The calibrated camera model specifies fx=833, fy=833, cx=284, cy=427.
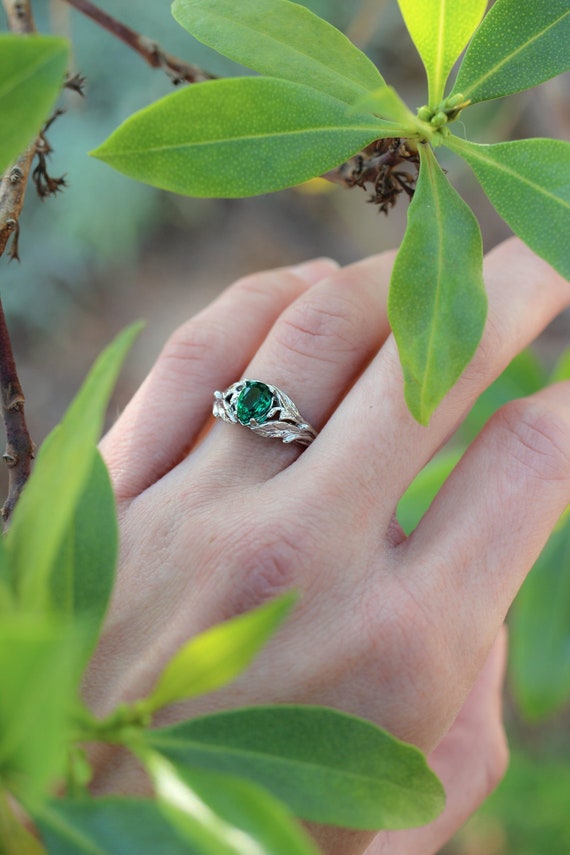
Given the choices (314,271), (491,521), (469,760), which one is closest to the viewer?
(491,521)

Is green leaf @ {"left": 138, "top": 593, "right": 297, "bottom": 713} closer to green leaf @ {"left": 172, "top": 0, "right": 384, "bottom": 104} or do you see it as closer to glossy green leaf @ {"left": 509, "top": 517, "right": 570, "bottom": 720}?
green leaf @ {"left": 172, "top": 0, "right": 384, "bottom": 104}

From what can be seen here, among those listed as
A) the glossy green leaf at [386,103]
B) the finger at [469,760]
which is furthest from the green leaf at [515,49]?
the finger at [469,760]

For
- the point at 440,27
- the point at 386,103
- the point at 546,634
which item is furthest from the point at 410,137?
the point at 546,634

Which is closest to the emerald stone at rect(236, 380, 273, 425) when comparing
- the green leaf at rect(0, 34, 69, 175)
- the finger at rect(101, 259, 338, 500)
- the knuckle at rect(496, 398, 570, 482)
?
the finger at rect(101, 259, 338, 500)

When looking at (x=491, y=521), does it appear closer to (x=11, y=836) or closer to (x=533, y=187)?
(x=533, y=187)

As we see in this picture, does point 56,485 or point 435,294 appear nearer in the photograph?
point 56,485

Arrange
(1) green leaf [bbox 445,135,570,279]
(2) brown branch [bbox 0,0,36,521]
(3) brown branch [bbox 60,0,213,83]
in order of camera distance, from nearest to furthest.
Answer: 1. (1) green leaf [bbox 445,135,570,279]
2. (2) brown branch [bbox 0,0,36,521]
3. (3) brown branch [bbox 60,0,213,83]

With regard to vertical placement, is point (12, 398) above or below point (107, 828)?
above

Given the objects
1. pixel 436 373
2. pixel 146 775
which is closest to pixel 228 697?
pixel 146 775

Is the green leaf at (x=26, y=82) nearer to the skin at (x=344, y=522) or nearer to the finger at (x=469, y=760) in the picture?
the skin at (x=344, y=522)
